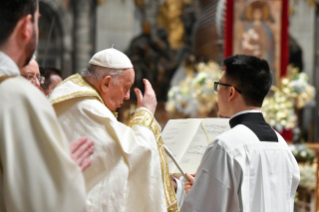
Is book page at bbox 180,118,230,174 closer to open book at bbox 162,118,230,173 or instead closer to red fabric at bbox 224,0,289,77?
open book at bbox 162,118,230,173

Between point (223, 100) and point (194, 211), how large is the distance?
634 mm

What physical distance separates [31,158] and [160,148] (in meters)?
1.33

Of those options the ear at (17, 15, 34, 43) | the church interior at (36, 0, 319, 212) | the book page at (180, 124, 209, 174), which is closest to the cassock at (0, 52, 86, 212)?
the ear at (17, 15, 34, 43)

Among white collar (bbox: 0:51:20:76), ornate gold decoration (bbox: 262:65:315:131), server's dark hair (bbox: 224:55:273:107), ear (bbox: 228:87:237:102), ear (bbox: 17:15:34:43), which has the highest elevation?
ear (bbox: 17:15:34:43)

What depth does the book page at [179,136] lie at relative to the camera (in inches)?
109

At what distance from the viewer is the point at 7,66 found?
1.44m

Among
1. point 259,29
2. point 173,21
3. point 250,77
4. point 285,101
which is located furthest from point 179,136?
point 173,21

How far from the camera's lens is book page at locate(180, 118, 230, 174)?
107 inches

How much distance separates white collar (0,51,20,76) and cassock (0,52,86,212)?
104 millimetres

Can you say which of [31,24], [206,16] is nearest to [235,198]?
[31,24]

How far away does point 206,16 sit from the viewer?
962cm

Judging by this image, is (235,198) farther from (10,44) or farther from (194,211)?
(10,44)

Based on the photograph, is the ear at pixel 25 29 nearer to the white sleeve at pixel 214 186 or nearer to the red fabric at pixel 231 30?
the white sleeve at pixel 214 186

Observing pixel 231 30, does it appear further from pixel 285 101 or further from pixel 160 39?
pixel 160 39
